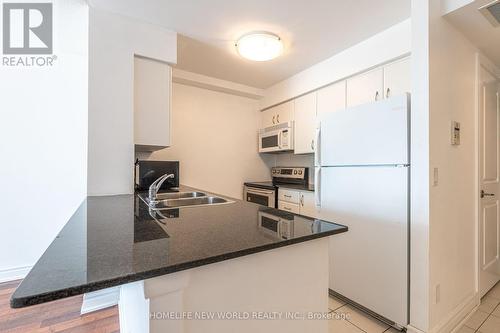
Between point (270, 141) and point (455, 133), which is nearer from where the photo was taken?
point (455, 133)

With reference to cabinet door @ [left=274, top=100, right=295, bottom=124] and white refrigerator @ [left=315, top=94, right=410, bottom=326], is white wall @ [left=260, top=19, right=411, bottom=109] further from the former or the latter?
white refrigerator @ [left=315, top=94, right=410, bottom=326]

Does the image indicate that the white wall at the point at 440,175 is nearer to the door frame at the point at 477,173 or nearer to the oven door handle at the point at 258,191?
the door frame at the point at 477,173

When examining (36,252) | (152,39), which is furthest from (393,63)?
(36,252)

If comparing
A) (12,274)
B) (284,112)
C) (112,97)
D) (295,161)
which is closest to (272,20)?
(112,97)

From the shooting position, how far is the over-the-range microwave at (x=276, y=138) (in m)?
3.25

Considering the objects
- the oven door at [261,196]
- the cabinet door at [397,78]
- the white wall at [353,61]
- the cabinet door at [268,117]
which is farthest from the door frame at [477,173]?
the cabinet door at [268,117]

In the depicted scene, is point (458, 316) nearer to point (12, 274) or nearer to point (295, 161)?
point (295, 161)

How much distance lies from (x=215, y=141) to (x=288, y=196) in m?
1.31

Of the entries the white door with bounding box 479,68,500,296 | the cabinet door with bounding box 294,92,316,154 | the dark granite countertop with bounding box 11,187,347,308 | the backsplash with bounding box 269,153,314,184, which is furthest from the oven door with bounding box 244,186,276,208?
the white door with bounding box 479,68,500,296

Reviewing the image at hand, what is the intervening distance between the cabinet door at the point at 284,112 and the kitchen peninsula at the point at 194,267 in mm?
2306

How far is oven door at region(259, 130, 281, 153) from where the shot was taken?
3.38 metres

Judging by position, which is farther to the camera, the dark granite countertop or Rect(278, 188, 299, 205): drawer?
Rect(278, 188, 299, 205): drawer

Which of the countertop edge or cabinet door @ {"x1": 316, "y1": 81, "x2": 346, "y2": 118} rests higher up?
cabinet door @ {"x1": 316, "y1": 81, "x2": 346, "y2": 118}

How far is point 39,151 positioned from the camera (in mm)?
2529
